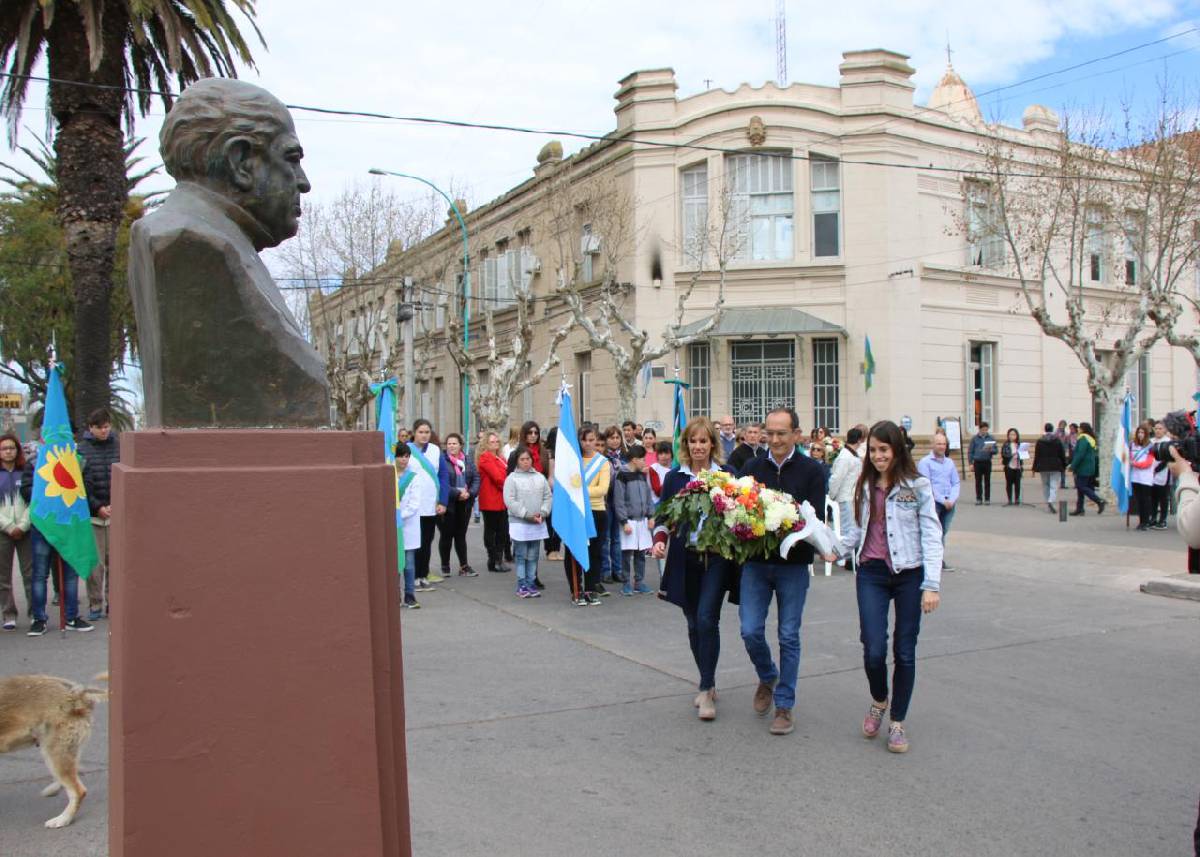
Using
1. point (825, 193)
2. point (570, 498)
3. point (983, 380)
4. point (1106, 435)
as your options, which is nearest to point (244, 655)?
point (570, 498)

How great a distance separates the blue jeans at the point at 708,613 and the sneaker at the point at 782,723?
0.50 meters

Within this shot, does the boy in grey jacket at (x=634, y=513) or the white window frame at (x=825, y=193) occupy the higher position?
the white window frame at (x=825, y=193)

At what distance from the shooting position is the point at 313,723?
3.02m

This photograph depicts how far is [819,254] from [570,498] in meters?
17.9

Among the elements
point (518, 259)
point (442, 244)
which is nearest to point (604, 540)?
point (518, 259)

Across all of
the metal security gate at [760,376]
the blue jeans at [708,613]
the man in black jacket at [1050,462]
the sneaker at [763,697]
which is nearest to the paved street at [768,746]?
the sneaker at [763,697]

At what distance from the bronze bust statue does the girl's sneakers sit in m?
3.87

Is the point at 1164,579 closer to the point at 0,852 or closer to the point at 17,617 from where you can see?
the point at 0,852

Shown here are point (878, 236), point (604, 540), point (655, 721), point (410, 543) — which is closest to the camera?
point (655, 721)

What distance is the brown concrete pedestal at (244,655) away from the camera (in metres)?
2.90

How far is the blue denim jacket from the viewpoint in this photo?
5.76 meters

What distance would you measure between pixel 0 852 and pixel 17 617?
6142 mm

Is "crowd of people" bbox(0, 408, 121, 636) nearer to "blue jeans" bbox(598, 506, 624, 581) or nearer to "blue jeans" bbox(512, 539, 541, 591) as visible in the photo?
"blue jeans" bbox(512, 539, 541, 591)

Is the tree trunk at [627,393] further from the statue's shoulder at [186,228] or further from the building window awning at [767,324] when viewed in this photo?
the statue's shoulder at [186,228]
